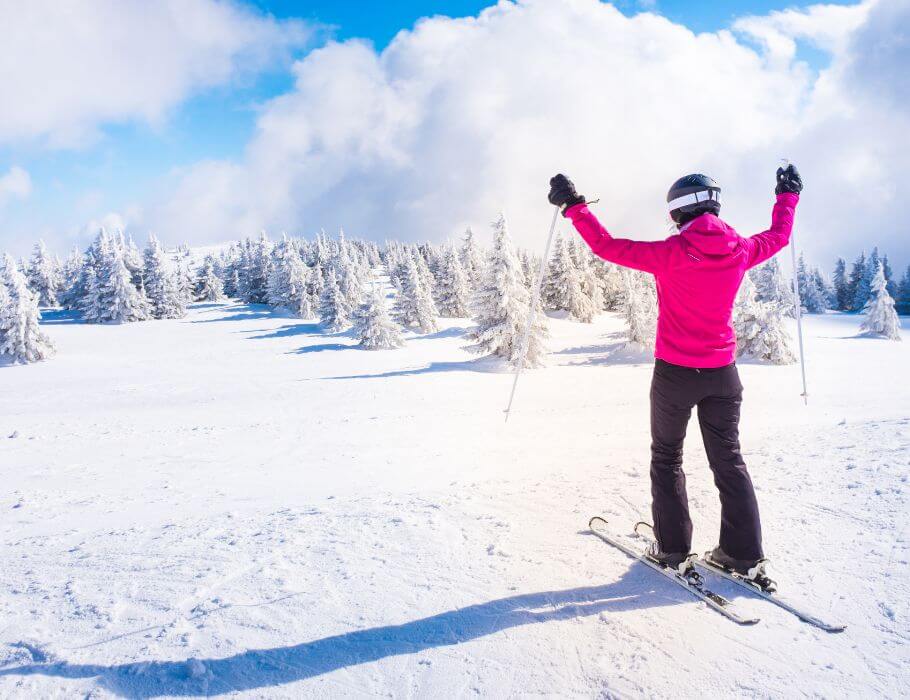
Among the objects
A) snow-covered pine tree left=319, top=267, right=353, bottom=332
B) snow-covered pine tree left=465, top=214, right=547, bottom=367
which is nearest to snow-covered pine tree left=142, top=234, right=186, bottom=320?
snow-covered pine tree left=319, top=267, right=353, bottom=332

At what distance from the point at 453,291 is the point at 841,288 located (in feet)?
238

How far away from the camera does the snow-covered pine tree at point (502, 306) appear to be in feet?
91.8

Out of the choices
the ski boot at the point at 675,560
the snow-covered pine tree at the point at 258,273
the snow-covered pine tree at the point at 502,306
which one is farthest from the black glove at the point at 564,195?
the snow-covered pine tree at the point at 258,273

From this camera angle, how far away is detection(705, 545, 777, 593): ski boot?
320 cm

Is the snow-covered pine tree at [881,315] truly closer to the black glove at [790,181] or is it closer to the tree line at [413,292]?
the tree line at [413,292]

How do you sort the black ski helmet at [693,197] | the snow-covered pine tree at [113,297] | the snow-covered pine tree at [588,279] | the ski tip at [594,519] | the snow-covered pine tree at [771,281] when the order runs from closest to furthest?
the black ski helmet at [693,197]
the ski tip at [594,519]
the snow-covered pine tree at [113,297]
the snow-covered pine tree at [588,279]
the snow-covered pine tree at [771,281]

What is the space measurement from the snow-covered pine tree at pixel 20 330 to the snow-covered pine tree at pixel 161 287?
25.9m

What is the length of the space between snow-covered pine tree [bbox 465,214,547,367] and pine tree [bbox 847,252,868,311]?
81.3m

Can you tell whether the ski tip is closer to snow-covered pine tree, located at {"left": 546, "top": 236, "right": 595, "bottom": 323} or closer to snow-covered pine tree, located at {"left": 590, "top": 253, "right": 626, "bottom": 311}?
snow-covered pine tree, located at {"left": 546, "top": 236, "right": 595, "bottom": 323}

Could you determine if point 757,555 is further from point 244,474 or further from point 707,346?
point 244,474

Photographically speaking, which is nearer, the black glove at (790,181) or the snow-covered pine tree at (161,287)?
the black glove at (790,181)

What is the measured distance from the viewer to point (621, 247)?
323 cm

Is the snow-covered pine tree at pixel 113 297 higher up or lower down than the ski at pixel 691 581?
higher up

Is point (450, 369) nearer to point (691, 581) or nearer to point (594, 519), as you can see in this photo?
point (594, 519)
